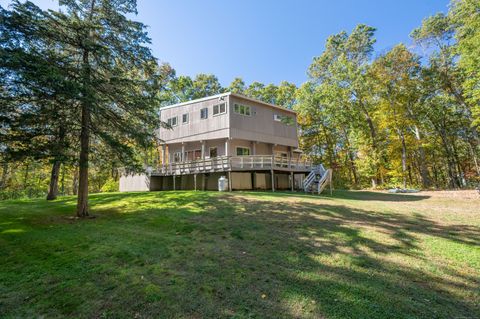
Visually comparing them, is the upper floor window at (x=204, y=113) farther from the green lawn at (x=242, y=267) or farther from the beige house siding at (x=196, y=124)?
the green lawn at (x=242, y=267)

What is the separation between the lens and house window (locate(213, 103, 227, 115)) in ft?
60.4

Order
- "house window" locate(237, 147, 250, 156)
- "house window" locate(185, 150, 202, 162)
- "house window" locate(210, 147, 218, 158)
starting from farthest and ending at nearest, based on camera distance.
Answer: "house window" locate(185, 150, 202, 162)
"house window" locate(210, 147, 218, 158)
"house window" locate(237, 147, 250, 156)

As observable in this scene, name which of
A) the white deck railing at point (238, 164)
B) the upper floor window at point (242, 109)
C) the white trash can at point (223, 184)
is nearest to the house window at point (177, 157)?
the white deck railing at point (238, 164)

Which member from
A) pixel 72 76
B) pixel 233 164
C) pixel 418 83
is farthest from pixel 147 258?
pixel 418 83

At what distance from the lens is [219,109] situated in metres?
18.7

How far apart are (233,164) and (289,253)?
37.8 ft

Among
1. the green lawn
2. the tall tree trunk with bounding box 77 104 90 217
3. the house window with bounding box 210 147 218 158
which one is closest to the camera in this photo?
the green lawn

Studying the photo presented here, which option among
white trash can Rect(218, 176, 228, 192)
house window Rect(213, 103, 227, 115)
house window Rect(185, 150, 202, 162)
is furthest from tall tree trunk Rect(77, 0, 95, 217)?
house window Rect(185, 150, 202, 162)

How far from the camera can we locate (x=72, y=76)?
805 cm

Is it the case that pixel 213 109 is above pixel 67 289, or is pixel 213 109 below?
above

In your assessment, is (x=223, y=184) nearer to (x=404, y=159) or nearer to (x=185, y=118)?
(x=185, y=118)

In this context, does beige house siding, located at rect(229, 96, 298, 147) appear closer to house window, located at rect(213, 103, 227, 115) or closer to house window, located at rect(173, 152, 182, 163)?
house window, located at rect(213, 103, 227, 115)

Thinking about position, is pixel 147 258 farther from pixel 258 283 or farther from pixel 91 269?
pixel 258 283

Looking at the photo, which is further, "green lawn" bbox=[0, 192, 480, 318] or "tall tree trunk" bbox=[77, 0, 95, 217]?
"tall tree trunk" bbox=[77, 0, 95, 217]
